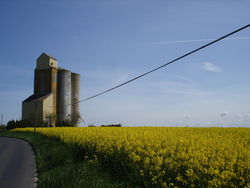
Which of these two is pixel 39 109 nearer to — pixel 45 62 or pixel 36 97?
pixel 36 97

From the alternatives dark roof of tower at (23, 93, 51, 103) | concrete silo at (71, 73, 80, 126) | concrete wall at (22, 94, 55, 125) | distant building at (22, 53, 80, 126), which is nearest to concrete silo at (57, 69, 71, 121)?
distant building at (22, 53, 80, 126)

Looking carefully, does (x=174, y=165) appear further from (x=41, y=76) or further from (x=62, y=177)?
(x=41, y=76)

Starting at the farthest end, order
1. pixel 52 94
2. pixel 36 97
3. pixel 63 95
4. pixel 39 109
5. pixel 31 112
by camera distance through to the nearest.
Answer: pixel 63 95 < pixel 36 97 < pixel 52 94 < pixel 31 112 < pixel 39 109

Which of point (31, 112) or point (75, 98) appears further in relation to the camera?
point (75, 98)

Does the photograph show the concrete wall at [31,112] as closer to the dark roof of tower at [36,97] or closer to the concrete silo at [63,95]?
the dark roof of tower at [36,97]

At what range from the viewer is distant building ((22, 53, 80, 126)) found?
55925 mm

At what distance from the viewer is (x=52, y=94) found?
57.3 meters

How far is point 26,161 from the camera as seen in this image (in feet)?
44.7

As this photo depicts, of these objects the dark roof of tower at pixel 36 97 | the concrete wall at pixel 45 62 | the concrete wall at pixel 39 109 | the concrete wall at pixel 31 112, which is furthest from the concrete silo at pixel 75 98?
the concrete wall at pixel 31 112

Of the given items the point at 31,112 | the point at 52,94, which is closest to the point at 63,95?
the point at 52,94

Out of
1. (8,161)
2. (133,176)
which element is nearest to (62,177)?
(133,176)

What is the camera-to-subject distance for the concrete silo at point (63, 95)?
58.6 m

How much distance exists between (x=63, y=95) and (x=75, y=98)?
4049mm

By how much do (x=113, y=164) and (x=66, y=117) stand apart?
51.8 metres
